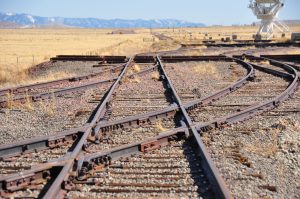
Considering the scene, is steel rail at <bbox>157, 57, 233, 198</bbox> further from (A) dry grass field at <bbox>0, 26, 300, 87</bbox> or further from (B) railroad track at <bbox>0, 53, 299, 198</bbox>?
(A) dry grass field at <bbox>0, 26, 300, 87</bbox>

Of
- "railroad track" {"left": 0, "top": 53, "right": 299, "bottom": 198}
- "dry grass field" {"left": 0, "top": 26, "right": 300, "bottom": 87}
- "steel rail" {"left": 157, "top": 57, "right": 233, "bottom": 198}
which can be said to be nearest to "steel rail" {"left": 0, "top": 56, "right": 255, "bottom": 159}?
"railroad track" {"left": 0, "top": 53, "right": 299, "bottom": 198}

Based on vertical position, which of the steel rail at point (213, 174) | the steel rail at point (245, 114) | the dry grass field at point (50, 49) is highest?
the steel rail at point (213, 174)

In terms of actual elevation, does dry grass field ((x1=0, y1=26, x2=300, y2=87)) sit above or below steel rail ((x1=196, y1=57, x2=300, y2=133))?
below

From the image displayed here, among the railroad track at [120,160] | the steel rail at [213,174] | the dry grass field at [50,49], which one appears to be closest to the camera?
the steel rail at [213,174]

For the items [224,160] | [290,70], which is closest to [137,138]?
[224,160]

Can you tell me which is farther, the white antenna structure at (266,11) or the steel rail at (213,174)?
the white antenna structure at (266,11)

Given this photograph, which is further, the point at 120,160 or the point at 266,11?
the point at 266,11

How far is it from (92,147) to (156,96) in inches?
231

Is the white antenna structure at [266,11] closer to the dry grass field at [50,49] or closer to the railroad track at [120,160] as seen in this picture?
the dry grass field at [50,49]

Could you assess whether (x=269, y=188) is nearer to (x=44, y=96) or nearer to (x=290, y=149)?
(x=290, y=149)

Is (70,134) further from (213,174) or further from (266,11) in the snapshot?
(266,11)

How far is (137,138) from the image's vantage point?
7.66 metres

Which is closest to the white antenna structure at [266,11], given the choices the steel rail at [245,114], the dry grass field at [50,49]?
the dry grass field at [50,49]

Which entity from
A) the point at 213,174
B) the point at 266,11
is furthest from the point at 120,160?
the point at 266,11
